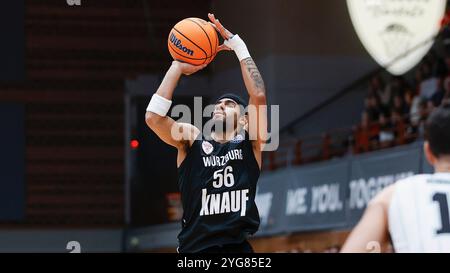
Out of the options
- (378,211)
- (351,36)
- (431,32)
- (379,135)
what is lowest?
(378,211)

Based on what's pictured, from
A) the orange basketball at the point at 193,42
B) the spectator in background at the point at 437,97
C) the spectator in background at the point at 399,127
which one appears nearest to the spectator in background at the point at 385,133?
the spectator in background at the point at 399,127

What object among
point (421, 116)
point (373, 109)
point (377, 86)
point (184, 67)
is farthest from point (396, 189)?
point (377, 86)

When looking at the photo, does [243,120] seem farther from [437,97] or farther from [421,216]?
[437,97]

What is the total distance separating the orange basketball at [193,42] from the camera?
722cm

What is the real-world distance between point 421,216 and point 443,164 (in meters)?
0.24

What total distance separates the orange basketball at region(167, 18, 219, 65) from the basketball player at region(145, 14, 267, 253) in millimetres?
104

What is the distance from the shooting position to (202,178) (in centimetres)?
690

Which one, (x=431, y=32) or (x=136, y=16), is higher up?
(x=136, y=16)

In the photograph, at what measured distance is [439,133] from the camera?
14.5ft

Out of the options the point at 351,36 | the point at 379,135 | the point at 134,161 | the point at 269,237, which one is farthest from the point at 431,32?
the point at 134,161

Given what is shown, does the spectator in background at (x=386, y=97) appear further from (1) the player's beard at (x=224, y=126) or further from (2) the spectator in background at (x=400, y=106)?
(1) the player's beard at (x=224, y=126)

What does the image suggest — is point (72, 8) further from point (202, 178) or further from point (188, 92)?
point (202, 178)

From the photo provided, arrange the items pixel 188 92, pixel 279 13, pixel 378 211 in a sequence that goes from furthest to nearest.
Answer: pixel 188 92
pixel 279 13
pixel 378 211

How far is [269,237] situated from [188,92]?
264 inches
